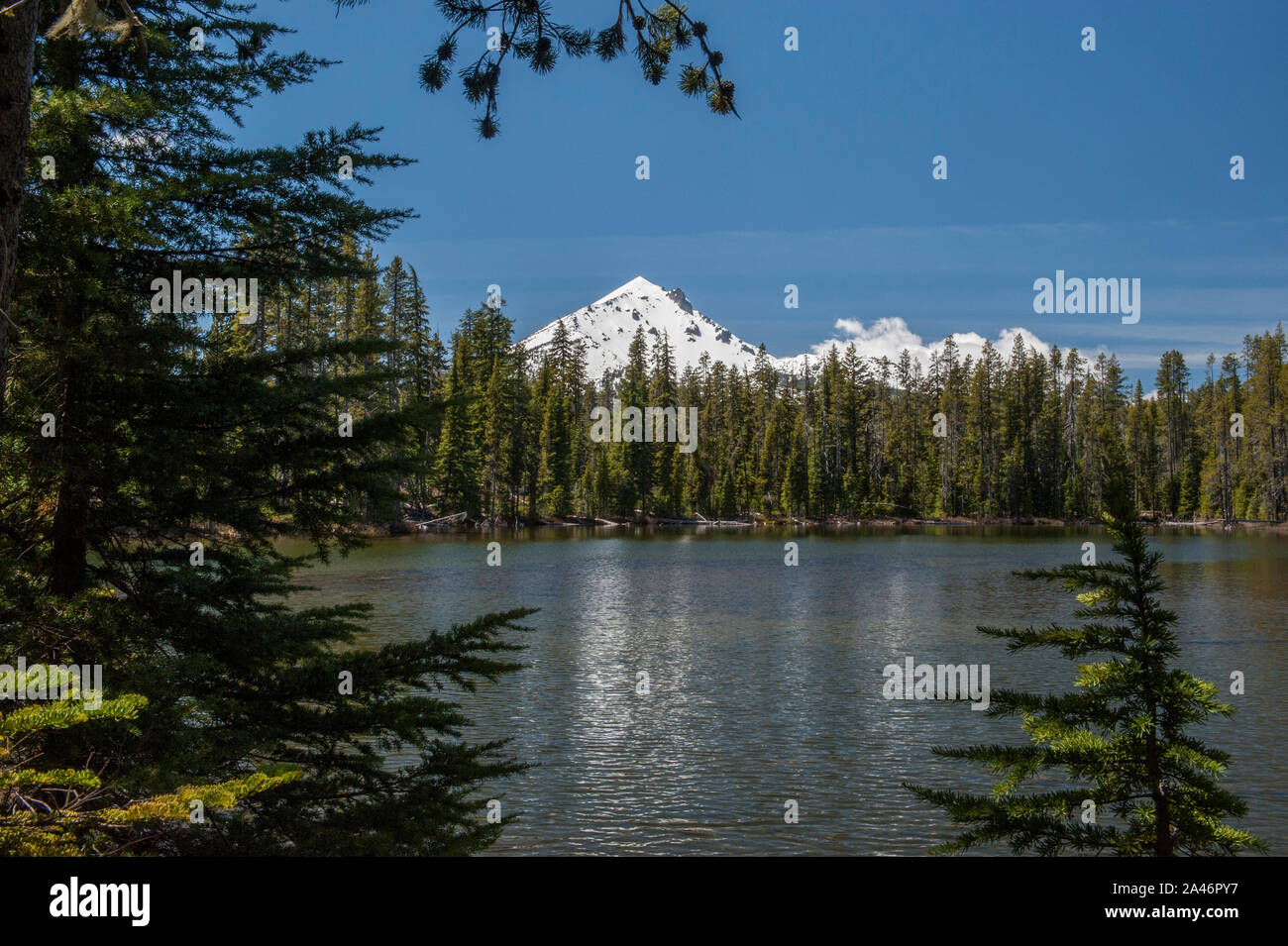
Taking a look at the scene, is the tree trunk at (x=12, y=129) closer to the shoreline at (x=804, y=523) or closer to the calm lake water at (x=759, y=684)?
the calm lake water at (x=759, y=684)

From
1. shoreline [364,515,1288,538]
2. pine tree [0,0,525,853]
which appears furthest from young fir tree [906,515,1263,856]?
shoreline [364,515,1288,538]

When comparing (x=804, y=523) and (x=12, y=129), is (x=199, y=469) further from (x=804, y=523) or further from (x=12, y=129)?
(x=804, y=523)

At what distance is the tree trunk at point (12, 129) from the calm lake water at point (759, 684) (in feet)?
25.1

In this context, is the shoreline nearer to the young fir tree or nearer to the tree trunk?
the tree trunk

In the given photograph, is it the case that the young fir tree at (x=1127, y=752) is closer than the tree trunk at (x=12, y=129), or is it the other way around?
the young fir tree at (x=1127, y=752)

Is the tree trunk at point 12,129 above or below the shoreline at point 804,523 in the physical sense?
above

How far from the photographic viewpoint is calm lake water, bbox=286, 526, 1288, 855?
1088 cm

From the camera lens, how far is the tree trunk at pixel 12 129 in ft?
15.1

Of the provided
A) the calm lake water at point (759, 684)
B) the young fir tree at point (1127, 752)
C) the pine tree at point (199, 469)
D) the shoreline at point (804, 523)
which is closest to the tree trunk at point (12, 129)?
the pine tree at point (199, 469)

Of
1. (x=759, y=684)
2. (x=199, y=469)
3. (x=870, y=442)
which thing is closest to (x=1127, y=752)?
(x=199, y=469)
